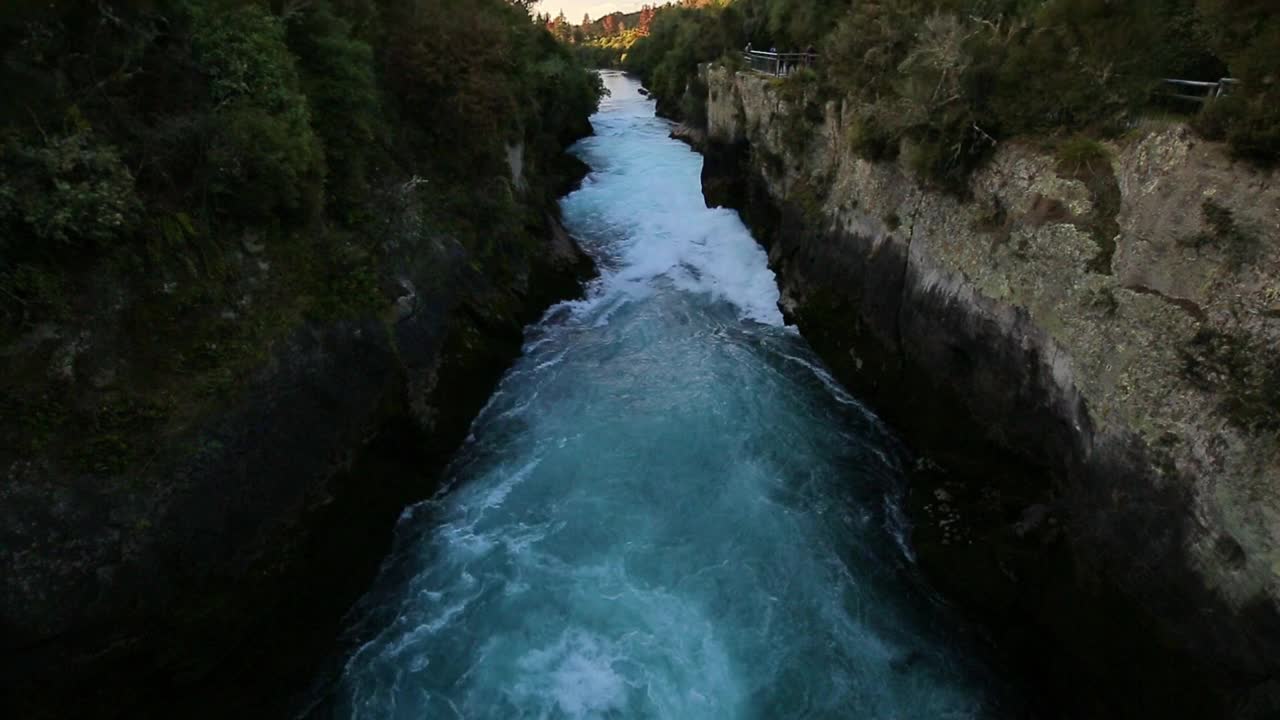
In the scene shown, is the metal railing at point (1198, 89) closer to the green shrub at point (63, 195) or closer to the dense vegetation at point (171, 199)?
the dense vegetation at point (171, 199)

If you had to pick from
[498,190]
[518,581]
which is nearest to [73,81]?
[518,581]

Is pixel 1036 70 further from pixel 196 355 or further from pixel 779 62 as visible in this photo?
pixel 779 62

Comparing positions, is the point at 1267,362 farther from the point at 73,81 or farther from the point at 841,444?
the point at 73,81

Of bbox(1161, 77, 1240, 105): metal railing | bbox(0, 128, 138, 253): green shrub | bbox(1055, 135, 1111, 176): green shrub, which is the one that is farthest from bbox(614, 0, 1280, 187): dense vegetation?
bbox(0, 128, 138, 253): green shrub

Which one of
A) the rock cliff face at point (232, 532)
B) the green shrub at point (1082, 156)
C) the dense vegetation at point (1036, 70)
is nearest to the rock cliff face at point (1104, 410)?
the green shrub at point (1082, 156)

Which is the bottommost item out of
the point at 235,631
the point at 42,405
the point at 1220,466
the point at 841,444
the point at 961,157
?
the point at 841,444

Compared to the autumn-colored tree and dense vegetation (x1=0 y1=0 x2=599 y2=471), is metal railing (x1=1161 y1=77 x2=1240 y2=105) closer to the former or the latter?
dense vegetation (x1=0 y1=0 x2=599 y2=471)
